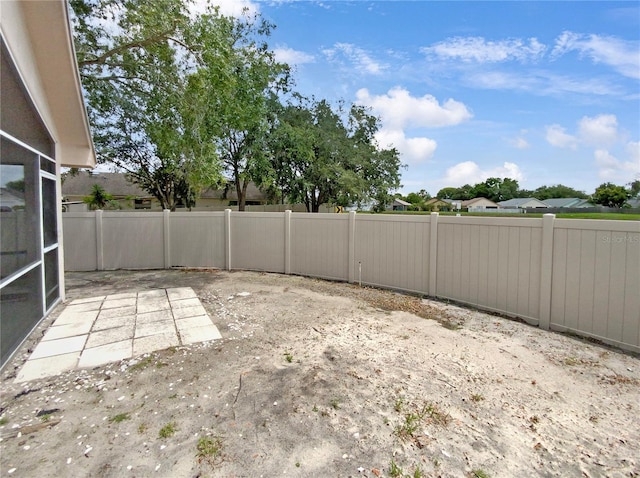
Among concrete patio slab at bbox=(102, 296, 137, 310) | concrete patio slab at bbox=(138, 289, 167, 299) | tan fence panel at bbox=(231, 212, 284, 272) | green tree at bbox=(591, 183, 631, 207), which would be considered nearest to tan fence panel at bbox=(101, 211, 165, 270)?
tan fence panel at bbox=(231, 212, 284, 272)

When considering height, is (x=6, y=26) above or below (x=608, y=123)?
below

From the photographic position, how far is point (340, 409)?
97.0 inches

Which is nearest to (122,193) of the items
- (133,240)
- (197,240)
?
(133,240)

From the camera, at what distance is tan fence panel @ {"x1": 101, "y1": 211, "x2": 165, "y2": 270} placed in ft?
27.5

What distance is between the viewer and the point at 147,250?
8.59 meters

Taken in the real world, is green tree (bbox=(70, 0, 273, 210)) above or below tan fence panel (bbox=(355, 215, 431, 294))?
above

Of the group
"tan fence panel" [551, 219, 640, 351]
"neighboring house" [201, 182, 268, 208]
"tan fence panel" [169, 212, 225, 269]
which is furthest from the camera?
"neighboring house" [201, 182, 268, 208]

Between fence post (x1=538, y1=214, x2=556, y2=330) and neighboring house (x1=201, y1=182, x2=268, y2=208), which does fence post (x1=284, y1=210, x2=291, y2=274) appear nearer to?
fence post (x1=538, y1=214, x2=556, y2=330)

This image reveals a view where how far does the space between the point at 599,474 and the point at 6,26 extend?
225 inches

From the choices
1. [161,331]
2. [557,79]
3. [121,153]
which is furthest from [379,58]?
[121,153]

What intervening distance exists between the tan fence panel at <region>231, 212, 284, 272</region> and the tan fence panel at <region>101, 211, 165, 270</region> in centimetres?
206

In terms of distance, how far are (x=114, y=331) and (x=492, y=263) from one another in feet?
17.6

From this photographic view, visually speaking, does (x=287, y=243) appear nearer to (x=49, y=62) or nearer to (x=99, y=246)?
(x=99, y=246)

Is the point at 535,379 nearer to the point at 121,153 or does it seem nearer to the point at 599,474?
the point at 599,474
